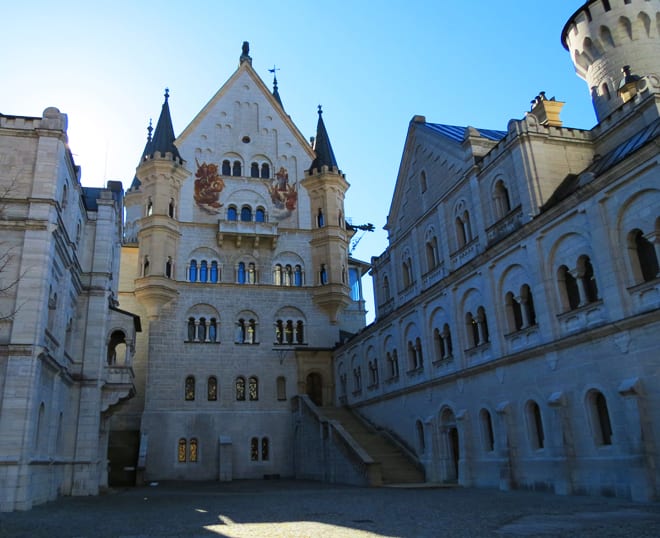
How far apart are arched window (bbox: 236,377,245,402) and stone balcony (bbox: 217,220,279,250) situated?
10.2 metres

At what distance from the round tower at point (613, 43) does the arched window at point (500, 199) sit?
7728 mm

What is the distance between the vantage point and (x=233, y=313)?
144 ft

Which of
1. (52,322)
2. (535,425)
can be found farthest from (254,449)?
(535,425)

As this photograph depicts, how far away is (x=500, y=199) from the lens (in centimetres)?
2566

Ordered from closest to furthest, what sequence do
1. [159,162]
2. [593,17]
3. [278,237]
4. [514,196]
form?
[514,196] → [593,17] → [159,162] → [278,237]

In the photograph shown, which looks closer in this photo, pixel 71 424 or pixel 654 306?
pixel 654 306

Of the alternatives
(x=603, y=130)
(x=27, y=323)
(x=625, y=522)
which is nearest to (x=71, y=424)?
(x=27, y=323)

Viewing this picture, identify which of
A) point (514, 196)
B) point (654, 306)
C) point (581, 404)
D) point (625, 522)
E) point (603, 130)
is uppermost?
point (603, 130)

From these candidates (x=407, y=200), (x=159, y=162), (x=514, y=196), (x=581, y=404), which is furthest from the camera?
(x=159, y=162)

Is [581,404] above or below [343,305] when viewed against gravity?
below

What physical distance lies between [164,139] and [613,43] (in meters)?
31.1

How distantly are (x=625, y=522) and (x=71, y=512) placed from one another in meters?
14.8

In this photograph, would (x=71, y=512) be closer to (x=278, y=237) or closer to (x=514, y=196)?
(x=514, y=196)

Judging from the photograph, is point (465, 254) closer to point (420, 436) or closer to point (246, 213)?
point (420, 436)
